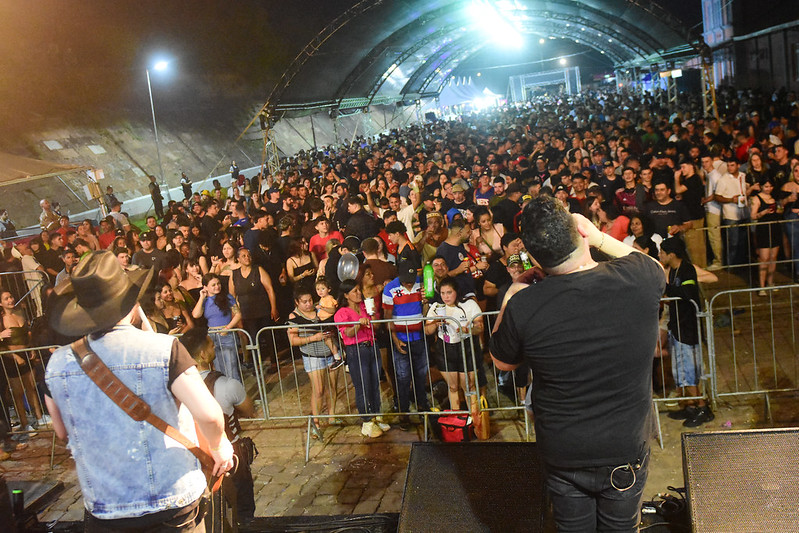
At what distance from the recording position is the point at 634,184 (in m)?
9.27

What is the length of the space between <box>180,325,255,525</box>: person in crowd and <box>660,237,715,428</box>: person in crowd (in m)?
3.95

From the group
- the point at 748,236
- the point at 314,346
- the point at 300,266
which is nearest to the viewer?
the point at 314,346

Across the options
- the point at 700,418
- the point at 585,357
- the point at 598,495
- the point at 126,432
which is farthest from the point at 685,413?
the point at 126,432

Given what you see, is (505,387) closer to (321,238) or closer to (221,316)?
(221,316)


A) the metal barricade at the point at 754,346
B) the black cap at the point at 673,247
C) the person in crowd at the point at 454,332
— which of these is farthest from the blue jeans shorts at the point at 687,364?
the person in crowd at the point at 454,332

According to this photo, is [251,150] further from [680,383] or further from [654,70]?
[680,383]

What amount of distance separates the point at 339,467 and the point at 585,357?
3946 millimetres

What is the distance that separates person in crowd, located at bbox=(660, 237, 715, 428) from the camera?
226 inches

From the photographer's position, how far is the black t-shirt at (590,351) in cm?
259

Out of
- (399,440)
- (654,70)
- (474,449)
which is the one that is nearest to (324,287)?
(399,440)

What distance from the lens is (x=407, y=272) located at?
6.56m

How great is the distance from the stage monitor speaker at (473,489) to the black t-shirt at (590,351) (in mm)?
996

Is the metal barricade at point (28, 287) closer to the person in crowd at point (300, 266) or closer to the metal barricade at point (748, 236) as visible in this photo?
the person in crowd at point (300, 266)

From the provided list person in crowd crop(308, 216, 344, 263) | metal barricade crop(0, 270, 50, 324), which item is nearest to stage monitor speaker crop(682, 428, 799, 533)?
person in crowd crop(308, 216, 344, 263)
